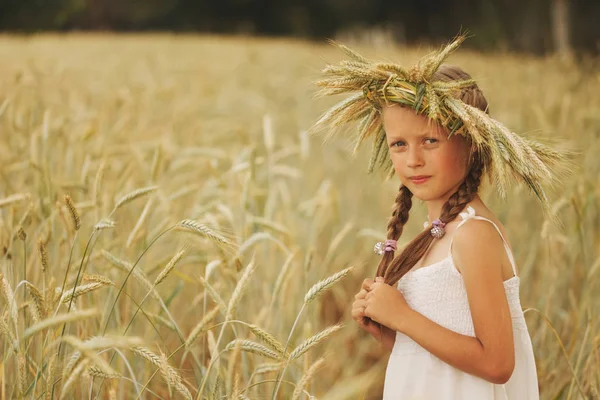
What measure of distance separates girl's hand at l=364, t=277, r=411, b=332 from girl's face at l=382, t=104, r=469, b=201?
0.18 m

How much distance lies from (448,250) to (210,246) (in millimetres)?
921

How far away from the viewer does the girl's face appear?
1220 millimetres

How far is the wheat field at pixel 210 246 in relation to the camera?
122 centimetres

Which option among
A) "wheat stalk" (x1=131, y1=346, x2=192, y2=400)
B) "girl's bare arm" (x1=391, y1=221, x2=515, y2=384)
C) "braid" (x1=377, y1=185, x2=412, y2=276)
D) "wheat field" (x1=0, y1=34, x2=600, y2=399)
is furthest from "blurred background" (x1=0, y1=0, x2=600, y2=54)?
"wheat stalk" (x1=131, y1=346, x2=192, y2=400)

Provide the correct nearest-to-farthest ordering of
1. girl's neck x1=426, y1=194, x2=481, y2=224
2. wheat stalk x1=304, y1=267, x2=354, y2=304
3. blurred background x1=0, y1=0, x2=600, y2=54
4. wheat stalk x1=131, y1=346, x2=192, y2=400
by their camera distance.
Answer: wheat stalk x1=131, y1=346, x2=192, y2=400, wheat stalk x1=304, y1=267, x2=354, y2=304, girl's neck x1=426, y1=194, x2=481, y2=224, blurred background x1=0, y1=0, x2=600, y2=54

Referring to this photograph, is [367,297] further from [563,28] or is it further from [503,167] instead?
[563,28]

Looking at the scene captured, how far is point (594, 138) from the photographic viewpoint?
3.13 meters

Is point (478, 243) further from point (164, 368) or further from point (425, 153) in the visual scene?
point (164, 368)

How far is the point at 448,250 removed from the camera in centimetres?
121

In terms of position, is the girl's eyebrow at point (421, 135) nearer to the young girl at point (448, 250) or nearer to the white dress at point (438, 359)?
the young girl at point (448, 250)

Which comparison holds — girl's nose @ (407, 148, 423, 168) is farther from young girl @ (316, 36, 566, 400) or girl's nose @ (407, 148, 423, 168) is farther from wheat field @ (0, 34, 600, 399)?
wheat field @ (0, 34, 600, 399)

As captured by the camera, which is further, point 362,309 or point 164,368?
point 362,309

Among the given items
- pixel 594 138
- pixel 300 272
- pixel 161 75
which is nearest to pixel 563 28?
pixel 161 75

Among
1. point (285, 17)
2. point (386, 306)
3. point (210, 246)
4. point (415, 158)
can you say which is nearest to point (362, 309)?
point (386, 306)
